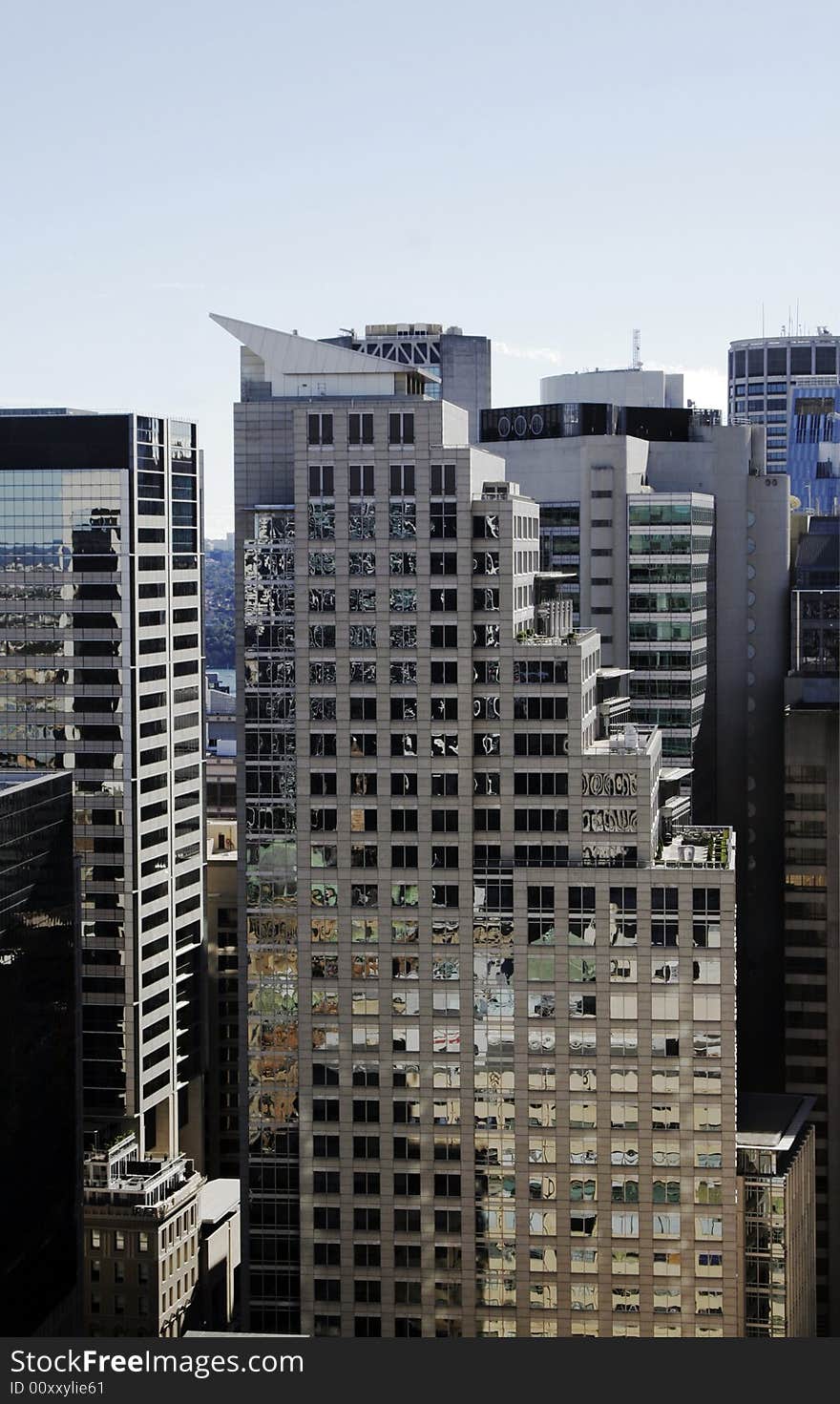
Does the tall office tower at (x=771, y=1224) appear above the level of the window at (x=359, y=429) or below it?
below

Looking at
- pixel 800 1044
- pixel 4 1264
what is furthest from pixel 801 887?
pixel 4 1264

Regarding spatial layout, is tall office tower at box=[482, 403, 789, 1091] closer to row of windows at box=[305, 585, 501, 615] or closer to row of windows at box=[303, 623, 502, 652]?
row of windows at box=[305, 585, 501, 615]

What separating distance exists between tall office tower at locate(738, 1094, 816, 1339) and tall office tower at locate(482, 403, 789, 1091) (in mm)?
37213

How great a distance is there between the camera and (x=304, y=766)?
400 feet

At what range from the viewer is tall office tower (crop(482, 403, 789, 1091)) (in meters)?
161

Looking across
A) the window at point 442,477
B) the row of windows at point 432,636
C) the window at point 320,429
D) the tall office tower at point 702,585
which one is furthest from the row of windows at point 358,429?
the tall office tower at point 702,585

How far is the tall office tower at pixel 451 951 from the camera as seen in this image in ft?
388

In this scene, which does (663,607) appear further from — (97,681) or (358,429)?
(97,681)

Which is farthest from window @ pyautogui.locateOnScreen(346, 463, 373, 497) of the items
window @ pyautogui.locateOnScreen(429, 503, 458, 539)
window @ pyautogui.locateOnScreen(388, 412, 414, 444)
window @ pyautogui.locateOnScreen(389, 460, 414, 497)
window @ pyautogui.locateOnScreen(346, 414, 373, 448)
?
window @ pyautogui.locateOnScreen(429, 503, 458, 539)

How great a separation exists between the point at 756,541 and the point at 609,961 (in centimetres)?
7057

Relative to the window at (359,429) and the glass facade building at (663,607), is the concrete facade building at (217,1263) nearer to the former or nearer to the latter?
the glass facade building at (663,607)

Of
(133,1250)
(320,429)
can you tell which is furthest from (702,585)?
A: (133,1250)

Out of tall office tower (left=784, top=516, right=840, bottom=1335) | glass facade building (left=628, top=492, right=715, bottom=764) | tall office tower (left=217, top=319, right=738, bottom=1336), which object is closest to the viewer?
tall office tower (left=217, top=319, right=738, bottom=1336)

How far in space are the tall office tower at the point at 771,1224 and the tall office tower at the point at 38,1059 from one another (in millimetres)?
45237
